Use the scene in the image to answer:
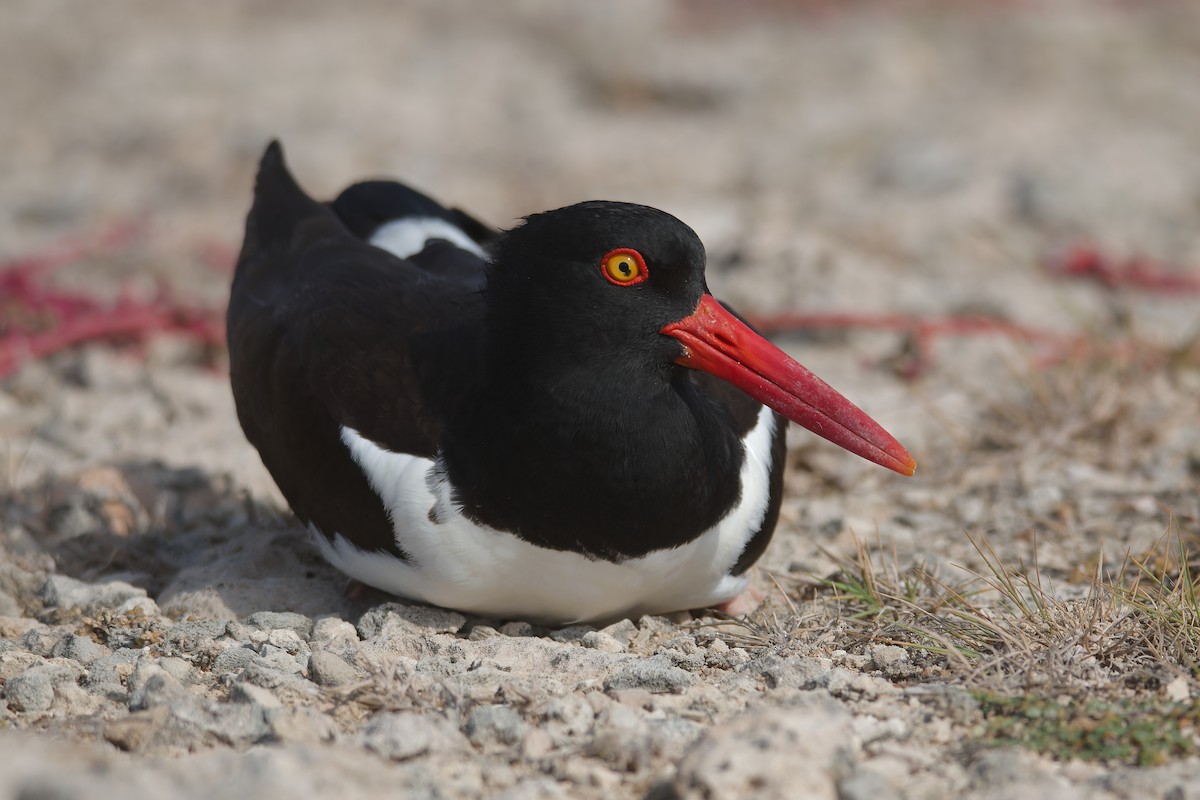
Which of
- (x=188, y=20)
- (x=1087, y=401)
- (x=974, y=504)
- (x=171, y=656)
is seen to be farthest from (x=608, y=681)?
(x=188, y=20)

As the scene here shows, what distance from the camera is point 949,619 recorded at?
397 centimetres

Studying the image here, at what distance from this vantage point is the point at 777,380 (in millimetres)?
3986

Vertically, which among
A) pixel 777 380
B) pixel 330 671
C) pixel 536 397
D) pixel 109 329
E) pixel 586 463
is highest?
pixel 109 329

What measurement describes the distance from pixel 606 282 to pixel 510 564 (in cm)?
88

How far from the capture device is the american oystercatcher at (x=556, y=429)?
3914 millimetres

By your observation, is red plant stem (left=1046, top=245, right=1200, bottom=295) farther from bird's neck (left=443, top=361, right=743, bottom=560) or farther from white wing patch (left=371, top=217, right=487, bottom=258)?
bird's neck (left=443, top=361, right=743, bottom=560)

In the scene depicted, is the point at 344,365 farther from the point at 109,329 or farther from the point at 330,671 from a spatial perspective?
the point at 109,329

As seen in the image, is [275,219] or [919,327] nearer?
[275,219]

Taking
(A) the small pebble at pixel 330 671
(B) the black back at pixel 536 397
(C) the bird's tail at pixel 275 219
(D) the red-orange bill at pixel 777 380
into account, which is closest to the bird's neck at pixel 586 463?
(B) the black back at pixel 536 397

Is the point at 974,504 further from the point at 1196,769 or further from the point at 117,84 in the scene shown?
the point at 117,84

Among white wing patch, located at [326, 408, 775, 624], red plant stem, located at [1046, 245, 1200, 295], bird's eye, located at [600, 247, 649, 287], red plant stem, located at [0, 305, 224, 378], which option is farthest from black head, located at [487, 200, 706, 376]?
red plant stem, located at [1046, 245, 1200, 295]

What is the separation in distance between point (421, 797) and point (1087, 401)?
12.7 feet

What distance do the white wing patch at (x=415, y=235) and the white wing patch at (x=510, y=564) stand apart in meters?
1.52

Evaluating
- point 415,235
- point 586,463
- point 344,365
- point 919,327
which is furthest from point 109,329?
point 919,327
